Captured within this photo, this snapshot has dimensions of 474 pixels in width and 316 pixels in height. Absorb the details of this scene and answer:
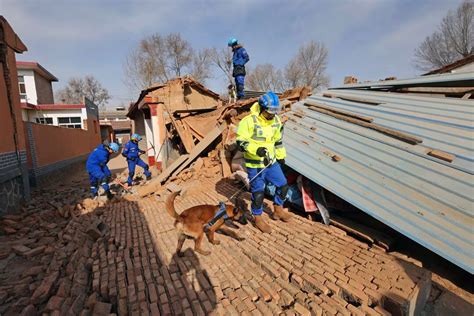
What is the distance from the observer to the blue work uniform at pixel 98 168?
265 inches

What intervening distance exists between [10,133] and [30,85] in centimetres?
1910

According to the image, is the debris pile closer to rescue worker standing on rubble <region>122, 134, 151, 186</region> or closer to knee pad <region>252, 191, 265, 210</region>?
rescue worker standing on rubble <region>122, 134, 151, 186</region>

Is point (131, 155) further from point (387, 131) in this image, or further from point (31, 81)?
point (31, 81)

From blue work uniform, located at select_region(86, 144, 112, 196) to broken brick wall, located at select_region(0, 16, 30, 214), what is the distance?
5.06ft

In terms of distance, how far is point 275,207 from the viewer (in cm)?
401

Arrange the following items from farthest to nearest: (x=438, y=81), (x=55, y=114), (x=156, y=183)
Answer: (x=55, y=114)
(x=156, y=183)
(x=438, y=81)

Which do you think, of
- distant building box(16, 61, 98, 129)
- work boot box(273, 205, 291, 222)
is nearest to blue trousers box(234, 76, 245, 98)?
work boot box(273, 205, 291, 222)

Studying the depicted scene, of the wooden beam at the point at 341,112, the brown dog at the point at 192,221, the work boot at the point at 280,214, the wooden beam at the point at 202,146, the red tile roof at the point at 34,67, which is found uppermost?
the red tile roof at the point at 34,67

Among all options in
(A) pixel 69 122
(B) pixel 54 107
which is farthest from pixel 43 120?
(A) pixel 69 122

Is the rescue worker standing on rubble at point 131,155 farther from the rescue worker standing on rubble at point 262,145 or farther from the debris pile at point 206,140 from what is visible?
the rescue worker standing on rubble at point 262,145

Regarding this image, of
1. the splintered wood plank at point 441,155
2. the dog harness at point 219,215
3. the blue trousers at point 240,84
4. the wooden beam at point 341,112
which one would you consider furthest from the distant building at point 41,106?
the splintered wood plank at point 441,155

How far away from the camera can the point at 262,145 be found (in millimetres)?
3645

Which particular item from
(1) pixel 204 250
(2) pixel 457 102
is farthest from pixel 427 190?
(1) pixel 204 250

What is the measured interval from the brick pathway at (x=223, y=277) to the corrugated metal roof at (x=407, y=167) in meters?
0.51
